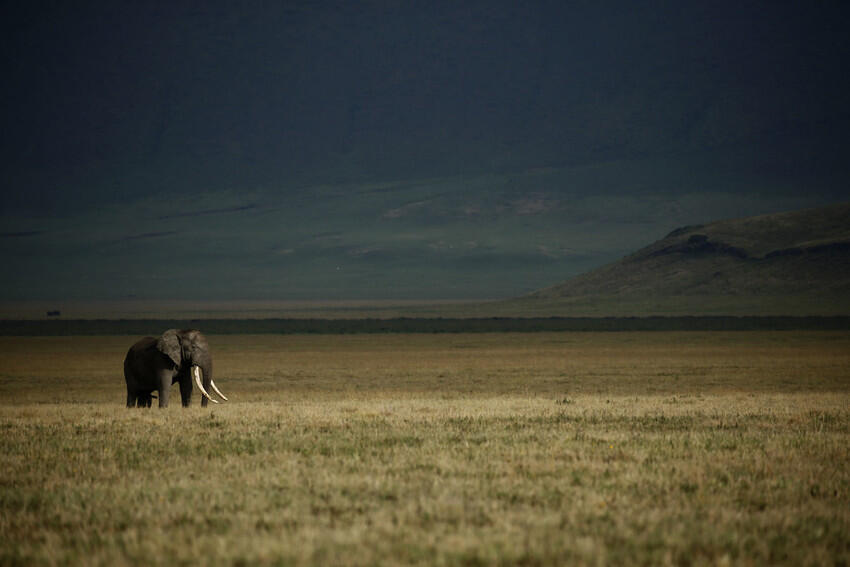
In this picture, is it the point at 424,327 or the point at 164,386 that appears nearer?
the point at 164,386

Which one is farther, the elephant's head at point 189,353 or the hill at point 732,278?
the hill at point 732,278

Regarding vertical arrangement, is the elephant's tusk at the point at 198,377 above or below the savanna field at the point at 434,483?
above

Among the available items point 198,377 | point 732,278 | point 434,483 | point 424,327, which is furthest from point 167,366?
point 732,278

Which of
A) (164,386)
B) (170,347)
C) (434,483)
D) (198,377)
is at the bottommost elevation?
(434,483)

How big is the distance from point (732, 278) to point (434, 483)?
171 metres

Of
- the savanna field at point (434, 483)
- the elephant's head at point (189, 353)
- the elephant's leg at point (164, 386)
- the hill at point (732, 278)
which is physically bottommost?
the savanna field at point (434, 483)

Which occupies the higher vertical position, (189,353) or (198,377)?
(189,353)

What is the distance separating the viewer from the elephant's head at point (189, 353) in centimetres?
2206

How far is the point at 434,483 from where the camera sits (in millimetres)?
11516

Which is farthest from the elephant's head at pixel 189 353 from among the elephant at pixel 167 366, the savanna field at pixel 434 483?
the savanna field at pixel 434 483

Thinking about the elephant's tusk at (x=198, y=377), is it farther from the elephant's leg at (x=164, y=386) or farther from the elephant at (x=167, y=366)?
the elephant's leg at (x=164, y=386)

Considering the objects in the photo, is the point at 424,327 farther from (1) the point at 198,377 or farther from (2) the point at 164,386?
(2) the point at 164,386

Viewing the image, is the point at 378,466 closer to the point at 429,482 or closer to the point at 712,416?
the point at 429,482

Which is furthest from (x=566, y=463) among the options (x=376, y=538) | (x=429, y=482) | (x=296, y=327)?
(x=296, y=327)
